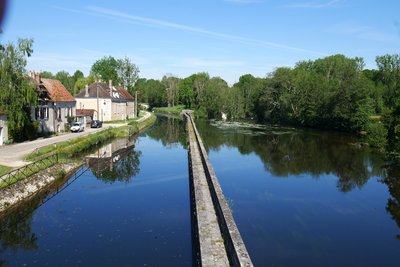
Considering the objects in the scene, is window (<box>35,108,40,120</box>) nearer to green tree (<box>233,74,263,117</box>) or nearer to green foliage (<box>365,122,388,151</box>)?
green foliage (<box>365,122,388,151</box>)

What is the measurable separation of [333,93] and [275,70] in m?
19.3

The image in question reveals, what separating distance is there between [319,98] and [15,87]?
49.2 metres

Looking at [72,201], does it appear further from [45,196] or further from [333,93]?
[333,93]

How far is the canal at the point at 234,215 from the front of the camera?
1451 centimetres

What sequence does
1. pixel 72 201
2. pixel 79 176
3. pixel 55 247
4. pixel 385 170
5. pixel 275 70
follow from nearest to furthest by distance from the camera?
pixel 55 247 < pixel 72 201 < pixel 79 176 < pixel 385 170 < pixel 275 70

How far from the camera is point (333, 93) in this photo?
61.4 meters

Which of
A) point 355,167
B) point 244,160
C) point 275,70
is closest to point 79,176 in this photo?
point 244,160

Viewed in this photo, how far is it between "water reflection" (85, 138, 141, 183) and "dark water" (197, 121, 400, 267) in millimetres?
6768

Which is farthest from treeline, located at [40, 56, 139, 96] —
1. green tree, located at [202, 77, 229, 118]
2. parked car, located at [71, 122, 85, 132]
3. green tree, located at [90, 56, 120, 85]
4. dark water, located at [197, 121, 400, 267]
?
dark water, located at [197, 121, 400, 267]

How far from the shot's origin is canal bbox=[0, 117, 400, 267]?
14.5m

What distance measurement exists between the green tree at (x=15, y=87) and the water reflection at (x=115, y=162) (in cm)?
643

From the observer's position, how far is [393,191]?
25.0 m

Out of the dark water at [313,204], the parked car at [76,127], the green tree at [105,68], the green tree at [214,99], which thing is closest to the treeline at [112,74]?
the green tree at [105,68]

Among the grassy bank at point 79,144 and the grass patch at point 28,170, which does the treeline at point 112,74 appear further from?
the grass patch at point 28,170
